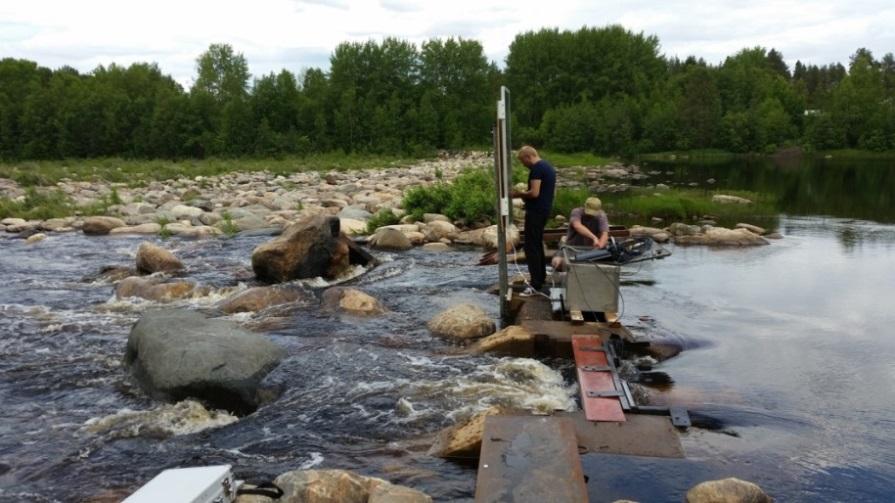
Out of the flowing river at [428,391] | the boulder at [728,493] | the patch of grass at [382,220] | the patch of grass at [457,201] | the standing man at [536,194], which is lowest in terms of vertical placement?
the flowing river at [428,391]

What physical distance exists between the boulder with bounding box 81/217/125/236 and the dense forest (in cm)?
3846

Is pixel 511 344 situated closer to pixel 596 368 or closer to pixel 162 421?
pixel 596 368

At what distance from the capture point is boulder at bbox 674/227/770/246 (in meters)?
16.9

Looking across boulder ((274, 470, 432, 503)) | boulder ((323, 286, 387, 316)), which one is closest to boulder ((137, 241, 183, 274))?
boulder ((323, 286, 387, 316))

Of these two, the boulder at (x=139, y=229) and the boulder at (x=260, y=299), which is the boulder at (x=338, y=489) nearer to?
the boulder at (x=260, y=299)

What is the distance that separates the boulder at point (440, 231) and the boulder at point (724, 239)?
5328 mm

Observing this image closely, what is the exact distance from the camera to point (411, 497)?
15.8ft

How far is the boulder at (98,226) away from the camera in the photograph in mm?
18734

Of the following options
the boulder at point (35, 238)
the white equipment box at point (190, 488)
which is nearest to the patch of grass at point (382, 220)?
the boulder at point (35, 238)

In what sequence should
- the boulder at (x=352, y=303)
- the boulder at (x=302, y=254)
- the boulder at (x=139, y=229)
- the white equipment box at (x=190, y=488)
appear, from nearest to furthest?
1. the white equipment box at (x=190, y=488)
2. the boulder at (x=352, y=303)
3. the boulder at (x=302, y=254)
4. the boulder at (x=139, y=229)

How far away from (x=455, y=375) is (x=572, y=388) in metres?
1.23

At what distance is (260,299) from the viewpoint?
10.8 metres

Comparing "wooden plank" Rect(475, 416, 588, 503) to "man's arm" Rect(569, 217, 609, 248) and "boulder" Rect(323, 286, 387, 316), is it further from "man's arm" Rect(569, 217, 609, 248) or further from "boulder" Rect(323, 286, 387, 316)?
"boulder" Rect(323, 286, 387, 316)

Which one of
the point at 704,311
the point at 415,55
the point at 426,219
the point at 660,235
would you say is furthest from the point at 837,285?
the point at 415,55
